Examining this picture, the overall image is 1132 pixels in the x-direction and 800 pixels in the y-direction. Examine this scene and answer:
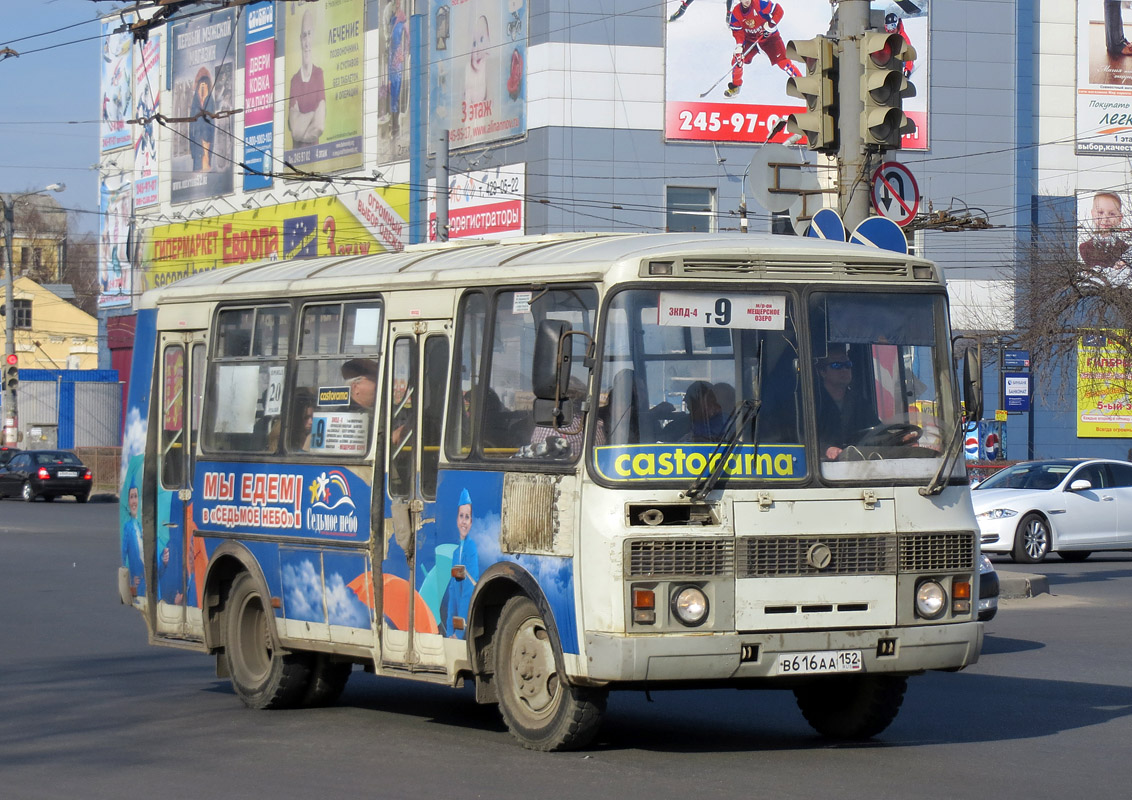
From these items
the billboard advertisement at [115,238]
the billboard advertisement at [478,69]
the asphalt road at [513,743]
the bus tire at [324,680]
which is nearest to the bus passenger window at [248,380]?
the bus tire at [324,680]

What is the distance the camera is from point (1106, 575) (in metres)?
22.8

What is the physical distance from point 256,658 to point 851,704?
3.88 meters

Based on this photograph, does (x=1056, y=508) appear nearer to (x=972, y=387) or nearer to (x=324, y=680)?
(x=324, y=680)

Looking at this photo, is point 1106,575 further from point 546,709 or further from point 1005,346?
point 1005,346

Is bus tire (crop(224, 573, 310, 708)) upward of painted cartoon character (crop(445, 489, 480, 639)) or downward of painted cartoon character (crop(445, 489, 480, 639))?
downward

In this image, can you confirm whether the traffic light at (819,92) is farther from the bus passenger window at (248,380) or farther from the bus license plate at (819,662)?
the bus license plate at (819,662)

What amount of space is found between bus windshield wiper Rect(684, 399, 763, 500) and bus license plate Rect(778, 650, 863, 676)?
899 millimetres

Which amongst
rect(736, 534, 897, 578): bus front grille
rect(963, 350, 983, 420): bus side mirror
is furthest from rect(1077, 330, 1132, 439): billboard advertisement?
rect(736, 534, 897, 578): bus front grille

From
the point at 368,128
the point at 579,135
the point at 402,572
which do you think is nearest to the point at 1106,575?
the point at 402,572

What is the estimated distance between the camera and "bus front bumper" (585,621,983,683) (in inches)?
327

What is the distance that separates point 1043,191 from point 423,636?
4733 cm

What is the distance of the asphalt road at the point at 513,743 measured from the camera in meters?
8.20

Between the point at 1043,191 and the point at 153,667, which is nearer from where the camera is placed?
the point at 153,667

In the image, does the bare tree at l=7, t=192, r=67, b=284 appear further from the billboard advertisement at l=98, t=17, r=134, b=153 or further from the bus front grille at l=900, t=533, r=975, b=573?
the bus front grille at l=900, t=533, r=975, b=573
